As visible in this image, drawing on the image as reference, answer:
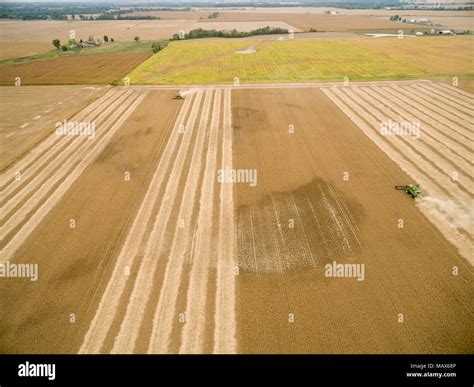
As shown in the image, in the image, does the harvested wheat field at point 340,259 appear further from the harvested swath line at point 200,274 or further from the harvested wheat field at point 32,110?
the harvested wheat field at point 32,110

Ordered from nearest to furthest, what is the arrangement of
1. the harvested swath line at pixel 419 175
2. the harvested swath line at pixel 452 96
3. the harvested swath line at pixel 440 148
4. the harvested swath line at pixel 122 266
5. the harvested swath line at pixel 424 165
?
the harvested swath line at pixel 122 266 → the harvested swath line at pixel 419 175 → the harvested swath line at pixel 424 165 → the harvested swath line at pixel 440 148 → the harvested swath line at pixel 452 96

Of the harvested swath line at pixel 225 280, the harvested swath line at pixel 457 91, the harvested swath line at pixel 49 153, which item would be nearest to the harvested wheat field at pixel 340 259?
the harvested swath line at pixel 225 280

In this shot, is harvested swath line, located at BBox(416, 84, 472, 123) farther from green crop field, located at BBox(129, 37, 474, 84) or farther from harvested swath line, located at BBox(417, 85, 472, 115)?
green crop field, located at BBox(129, 37, 474, 84)

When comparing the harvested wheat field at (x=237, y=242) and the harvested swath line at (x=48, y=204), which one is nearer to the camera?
the harvested wheat field at (x=237, y=242)

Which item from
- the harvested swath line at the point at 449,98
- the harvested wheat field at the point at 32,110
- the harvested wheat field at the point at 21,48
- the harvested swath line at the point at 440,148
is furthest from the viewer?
the harvested wheat field at the point at 21,48

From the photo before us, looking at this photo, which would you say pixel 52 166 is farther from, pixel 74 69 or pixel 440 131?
pixel 74 69
